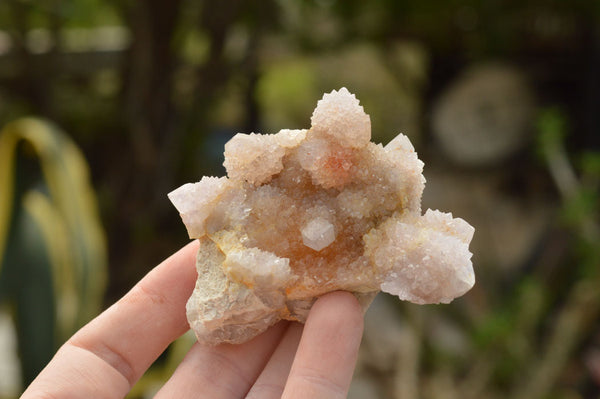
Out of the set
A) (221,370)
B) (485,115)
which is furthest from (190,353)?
(485,115)

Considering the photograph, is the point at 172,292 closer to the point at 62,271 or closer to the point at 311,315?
the point at 311,315

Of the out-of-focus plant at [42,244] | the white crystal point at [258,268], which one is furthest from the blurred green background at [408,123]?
the white crystal point at [258,268]

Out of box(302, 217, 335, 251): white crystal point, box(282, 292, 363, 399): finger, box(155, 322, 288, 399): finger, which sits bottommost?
box(155, 322, 288, 399): finger

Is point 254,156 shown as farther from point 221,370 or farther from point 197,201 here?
point 221,370

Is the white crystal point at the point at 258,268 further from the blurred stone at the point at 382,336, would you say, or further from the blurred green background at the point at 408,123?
the blurred stone at the point at 382,336

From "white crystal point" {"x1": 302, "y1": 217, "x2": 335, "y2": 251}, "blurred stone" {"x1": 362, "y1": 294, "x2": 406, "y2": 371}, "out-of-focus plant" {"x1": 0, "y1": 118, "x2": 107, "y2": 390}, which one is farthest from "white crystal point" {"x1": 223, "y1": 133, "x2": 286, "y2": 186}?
"blurred stone" {"x1": 362, "y1": 294, "x2": 406, "y2": 371}

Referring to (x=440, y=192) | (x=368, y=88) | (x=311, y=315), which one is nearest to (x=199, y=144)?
(x=368, y=88)

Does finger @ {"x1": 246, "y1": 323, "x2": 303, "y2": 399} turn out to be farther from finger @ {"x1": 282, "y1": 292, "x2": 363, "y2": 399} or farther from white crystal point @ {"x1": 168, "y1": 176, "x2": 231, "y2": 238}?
white crystal point @ {"x1": 168, "y1": 176, "x2": 231, "y2": 238}
